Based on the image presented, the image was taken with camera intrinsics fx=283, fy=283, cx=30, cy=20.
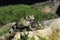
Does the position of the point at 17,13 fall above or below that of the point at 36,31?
below

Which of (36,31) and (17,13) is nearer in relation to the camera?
(36,31)

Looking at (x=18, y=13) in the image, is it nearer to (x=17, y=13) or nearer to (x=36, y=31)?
(x=17, y=13)

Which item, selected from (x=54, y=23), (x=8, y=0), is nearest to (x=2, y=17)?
(x=8, y=0)

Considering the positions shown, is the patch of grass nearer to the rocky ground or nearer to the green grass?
the green grass

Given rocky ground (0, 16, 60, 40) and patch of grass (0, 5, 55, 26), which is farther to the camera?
patch of grass (0, 5, 55, 26)

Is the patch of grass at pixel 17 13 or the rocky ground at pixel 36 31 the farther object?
the patch of grass at pixel 17 13

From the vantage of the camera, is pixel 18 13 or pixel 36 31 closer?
pixel 36 31

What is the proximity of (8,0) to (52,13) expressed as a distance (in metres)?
6.40

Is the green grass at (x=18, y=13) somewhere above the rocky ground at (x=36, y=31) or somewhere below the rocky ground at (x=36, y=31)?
below

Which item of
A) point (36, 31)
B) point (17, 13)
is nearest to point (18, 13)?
point (17, 13)

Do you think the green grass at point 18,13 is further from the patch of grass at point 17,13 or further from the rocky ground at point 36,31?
the rocky ground at point 36,31

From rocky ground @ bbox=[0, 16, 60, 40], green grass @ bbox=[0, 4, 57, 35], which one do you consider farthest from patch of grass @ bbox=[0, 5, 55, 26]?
rocky ground @ bbox=[0, 16, 60, 40]

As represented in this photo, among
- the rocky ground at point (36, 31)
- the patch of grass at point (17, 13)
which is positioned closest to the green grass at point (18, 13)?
the patch of grass at point (17, 13)

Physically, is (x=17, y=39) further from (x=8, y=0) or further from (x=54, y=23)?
(x=8, y=0)
